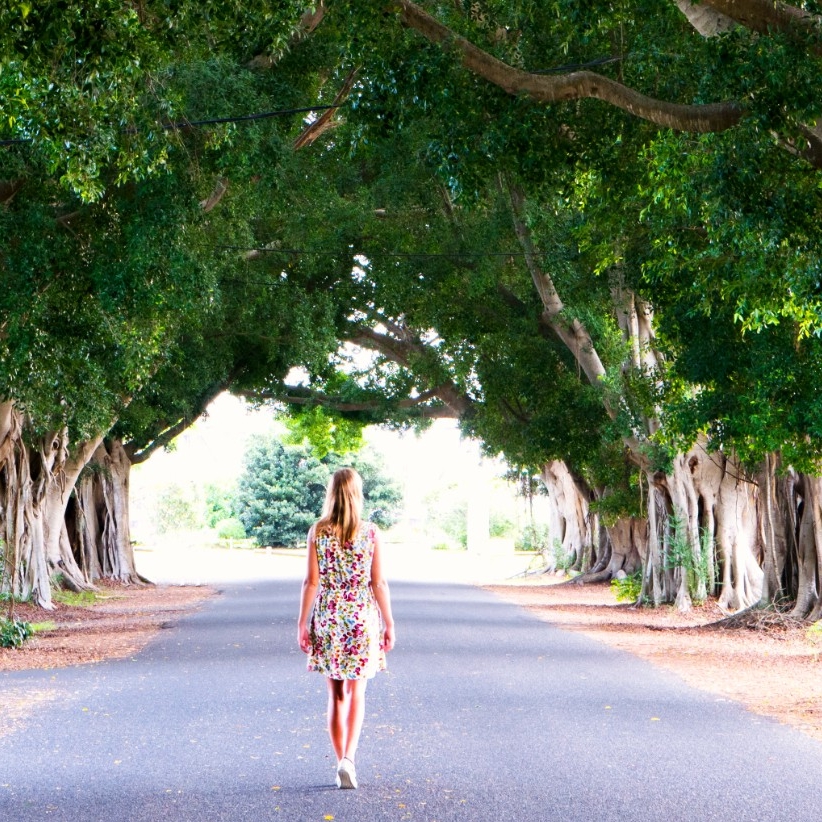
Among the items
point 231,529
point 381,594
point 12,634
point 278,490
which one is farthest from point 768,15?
point 231,529

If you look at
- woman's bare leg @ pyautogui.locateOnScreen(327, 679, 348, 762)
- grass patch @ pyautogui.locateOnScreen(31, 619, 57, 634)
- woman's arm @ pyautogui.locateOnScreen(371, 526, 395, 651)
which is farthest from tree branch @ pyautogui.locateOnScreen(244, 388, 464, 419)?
woman's bare leg @ pyautogui.locateOnScreen(327, 679, 348, 762)

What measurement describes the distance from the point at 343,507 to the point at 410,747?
2.15 m

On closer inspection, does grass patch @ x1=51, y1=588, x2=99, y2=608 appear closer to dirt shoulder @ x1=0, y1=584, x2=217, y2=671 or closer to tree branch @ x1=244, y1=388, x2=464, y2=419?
dirt shoulder @ x1=0, y1=584, x2=217, y2=671

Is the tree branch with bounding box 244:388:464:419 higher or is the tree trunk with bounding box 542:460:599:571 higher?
the tree branch with bounding box 244:388:464:419

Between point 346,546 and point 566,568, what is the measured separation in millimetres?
31940

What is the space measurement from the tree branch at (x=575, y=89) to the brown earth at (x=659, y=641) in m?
4.47

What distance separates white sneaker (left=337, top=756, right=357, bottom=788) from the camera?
21.5 ft

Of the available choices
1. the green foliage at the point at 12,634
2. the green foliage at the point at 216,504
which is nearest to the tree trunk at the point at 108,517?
the green foliage at the point at 12,634

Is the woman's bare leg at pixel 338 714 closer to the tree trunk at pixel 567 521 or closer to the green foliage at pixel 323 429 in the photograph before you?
the green foliage at pixel 323 429

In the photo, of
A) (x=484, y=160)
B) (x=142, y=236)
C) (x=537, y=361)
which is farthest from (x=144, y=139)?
(x=537, y=361)

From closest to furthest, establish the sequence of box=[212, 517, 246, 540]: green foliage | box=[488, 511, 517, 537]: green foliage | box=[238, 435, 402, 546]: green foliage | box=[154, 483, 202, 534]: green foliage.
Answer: box=[238, 435, 402, 546]: green foliage, box=[212, 517, 246, 540]: green foliage, box=[488, 511, 517, 537]: green foliage, box=[154, 483, 202, 534]: green foliage

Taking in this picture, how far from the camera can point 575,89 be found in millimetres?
9164

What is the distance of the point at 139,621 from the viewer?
2081 cm

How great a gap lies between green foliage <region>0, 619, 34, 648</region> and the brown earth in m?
0.17
